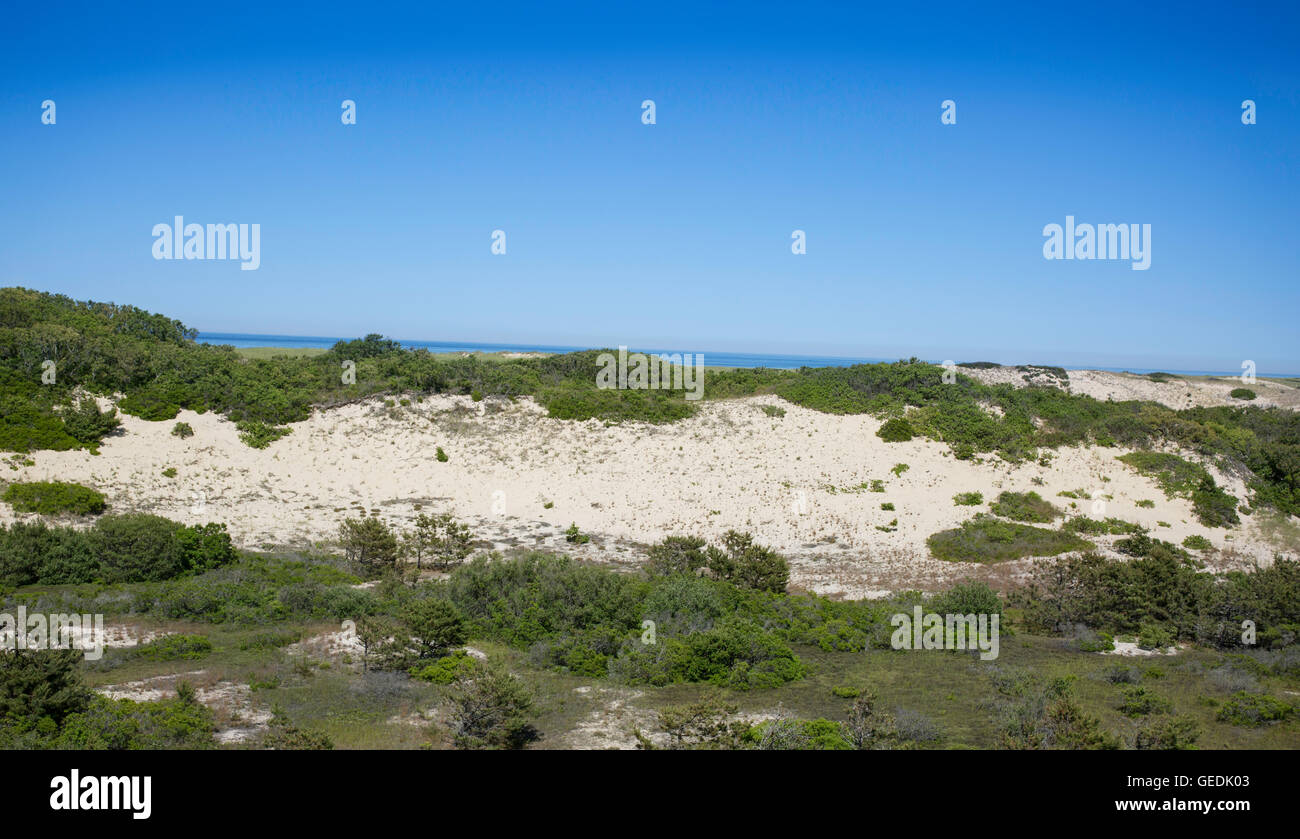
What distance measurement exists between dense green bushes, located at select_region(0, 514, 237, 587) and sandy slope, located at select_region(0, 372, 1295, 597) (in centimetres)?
259

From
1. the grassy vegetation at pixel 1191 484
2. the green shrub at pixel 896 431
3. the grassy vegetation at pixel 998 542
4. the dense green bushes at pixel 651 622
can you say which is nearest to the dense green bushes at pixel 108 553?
the dense green bushes at pixel 651 622

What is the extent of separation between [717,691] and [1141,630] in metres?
8.52

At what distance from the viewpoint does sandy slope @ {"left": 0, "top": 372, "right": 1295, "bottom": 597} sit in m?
21.6

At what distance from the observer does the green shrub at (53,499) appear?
793 inches

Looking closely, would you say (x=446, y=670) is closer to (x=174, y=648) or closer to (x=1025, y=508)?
(x=174, y=648)

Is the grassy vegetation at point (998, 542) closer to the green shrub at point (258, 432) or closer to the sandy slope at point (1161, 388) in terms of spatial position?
the green shrub at point (258, 432)

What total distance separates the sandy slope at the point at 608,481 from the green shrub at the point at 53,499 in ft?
1.49

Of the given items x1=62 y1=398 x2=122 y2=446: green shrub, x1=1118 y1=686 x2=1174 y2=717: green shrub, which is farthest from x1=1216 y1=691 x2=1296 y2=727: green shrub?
x1=62 y1=398 x2=122 y2=446: green shrub

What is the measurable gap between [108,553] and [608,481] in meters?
14.3

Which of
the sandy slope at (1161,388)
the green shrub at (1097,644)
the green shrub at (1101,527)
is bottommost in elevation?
the green shrub at (1097,644)

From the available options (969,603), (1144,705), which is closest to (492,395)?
(969,603)

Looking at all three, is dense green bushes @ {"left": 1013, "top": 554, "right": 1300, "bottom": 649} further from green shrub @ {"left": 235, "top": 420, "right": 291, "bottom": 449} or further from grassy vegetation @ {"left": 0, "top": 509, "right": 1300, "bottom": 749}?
green shrub @ {"left": 235, "top": 420, "right": 291, "bottom": 449}

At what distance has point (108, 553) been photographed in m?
16.5
